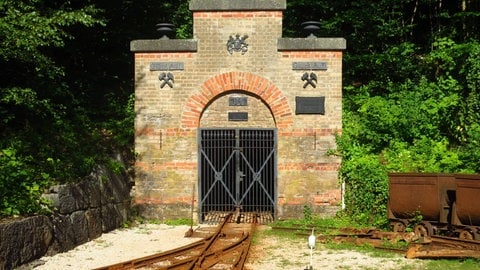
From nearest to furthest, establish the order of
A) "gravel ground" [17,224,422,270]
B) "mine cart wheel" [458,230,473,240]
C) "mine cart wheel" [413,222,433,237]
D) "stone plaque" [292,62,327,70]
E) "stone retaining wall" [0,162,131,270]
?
"stone retaining wall" [0,162,131,270] < "gravel ground" [17,224,422,270] < "mine cart wheel" [458,230,473,240] < "mine cart wheel" [413,222,433,237] < "stone plaque" [292,62,327,70]

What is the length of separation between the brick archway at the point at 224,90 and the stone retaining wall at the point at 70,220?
7.72ft

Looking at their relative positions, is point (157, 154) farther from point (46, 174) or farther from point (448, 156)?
point (448, 156)

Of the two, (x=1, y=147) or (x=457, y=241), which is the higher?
(x=1, y=147)

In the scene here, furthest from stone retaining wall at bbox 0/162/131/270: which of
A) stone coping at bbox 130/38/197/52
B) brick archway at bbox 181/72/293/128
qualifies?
stone coping at bbox 130/38/197/52

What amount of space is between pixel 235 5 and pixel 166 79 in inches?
106

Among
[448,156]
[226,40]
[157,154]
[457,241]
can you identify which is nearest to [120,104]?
[157,154]

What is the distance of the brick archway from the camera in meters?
14.6

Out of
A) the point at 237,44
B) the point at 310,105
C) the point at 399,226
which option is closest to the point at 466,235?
the point at 399,226

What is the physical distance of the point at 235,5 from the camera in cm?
1458


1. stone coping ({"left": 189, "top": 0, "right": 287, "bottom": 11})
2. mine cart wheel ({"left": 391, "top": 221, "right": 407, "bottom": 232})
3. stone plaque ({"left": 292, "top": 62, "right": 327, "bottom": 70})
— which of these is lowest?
mine cart wheel ({"left": 391, "top": 221, "right": 407, "bottom": 232})

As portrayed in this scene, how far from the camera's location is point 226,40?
48.2ft

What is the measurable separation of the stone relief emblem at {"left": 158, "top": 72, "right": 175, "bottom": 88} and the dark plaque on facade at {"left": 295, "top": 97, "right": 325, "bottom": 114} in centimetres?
337

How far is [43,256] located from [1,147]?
8.29ft

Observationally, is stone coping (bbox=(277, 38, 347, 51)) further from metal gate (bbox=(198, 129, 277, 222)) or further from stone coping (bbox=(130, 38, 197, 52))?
stone coping (bbox=(130, 38, 197, 52))
